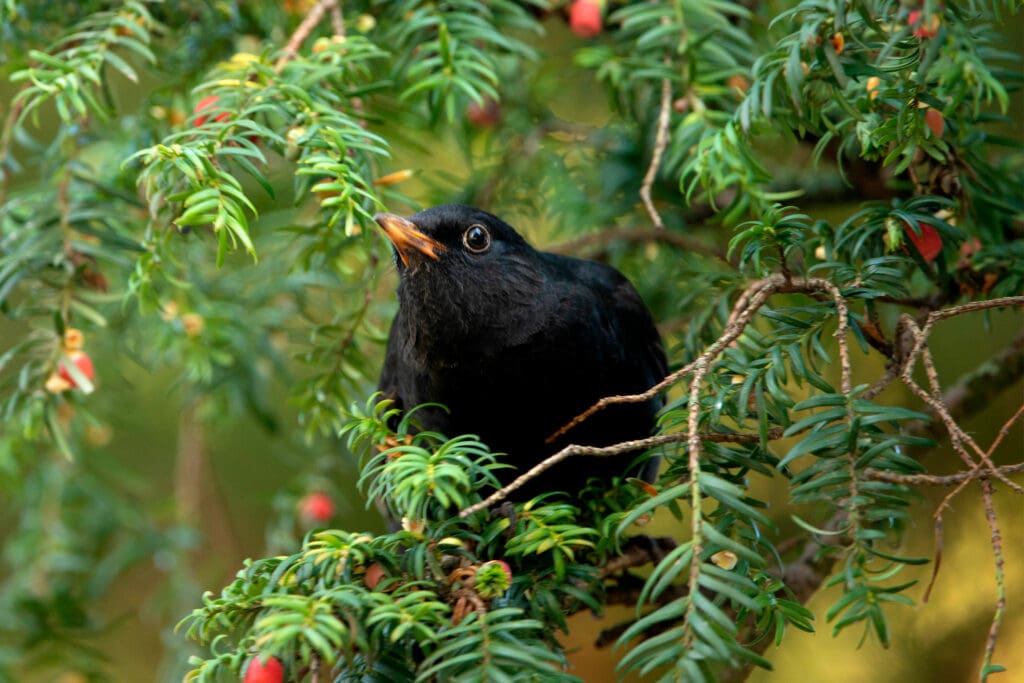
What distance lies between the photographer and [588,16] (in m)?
2.33

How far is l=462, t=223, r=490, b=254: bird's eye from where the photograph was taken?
2189 mm

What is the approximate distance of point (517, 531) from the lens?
151cm

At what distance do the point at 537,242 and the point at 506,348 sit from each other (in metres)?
1.37

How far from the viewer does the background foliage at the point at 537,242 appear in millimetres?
1290

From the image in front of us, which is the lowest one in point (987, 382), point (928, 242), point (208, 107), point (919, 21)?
point (987, 382)

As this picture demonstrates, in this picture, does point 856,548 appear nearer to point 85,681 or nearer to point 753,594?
point 753,594

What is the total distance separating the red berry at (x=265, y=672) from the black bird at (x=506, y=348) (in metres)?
0.76

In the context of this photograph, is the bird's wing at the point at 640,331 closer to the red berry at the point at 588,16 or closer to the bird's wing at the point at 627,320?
the bird's wing at the point at 627,320

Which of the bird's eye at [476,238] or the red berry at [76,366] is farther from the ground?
the bird's eye at [476,238]

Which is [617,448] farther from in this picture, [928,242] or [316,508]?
Answer: [316,508]

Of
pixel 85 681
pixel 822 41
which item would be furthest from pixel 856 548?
pixel 85 681

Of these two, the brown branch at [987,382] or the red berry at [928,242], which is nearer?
the red berry at [928,242]

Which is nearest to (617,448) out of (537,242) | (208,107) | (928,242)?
(928,242)

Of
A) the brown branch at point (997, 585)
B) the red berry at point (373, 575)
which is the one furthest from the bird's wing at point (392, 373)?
the brown branch at point (997, 585)
